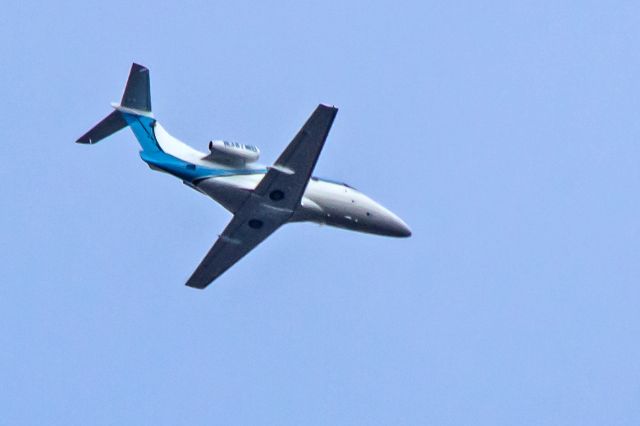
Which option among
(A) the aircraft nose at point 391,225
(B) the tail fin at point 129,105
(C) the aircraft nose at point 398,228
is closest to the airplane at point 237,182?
(B) the tail fin at point 129,105

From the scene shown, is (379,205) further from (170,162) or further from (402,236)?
(170,162)

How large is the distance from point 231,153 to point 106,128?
19.3 ft

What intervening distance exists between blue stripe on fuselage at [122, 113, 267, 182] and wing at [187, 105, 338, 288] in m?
1.90

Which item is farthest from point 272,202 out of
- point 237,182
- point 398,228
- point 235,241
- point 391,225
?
point 398,228

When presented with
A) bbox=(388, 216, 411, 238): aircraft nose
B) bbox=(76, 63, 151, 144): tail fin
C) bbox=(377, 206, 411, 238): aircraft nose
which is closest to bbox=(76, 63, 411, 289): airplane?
bbox=(76, 63, 151, 144): tail fin

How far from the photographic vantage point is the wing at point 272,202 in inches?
2189

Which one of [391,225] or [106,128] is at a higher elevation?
[391,225]

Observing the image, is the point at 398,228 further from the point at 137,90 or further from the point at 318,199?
the point at 137,90

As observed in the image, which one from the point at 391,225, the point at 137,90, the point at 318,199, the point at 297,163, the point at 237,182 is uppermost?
the point at 137,90

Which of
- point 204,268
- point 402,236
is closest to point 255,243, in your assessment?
point 204,268

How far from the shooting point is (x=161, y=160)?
60062 millimetres

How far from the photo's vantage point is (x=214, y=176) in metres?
59.6

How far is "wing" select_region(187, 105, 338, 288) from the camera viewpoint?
55.6 m

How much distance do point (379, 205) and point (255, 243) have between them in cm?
641
